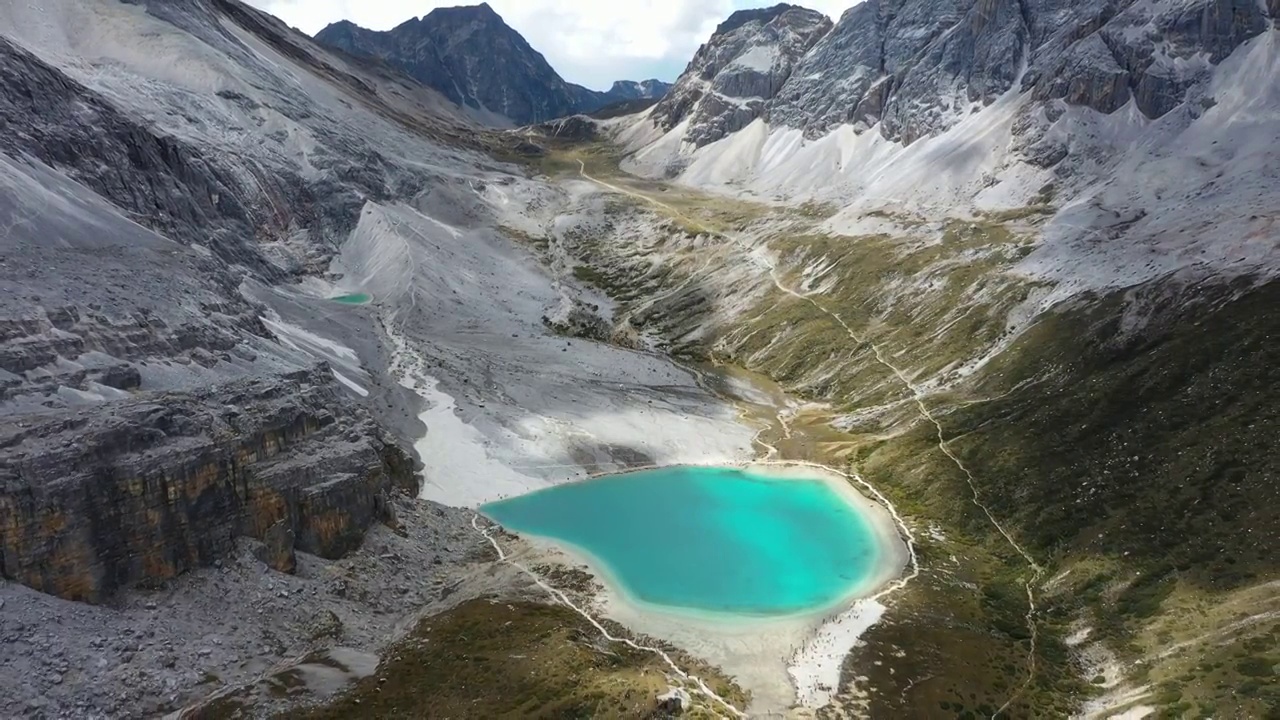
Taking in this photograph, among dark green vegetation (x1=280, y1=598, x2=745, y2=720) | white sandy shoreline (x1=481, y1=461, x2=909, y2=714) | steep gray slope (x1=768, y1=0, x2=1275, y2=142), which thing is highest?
steep gray slope (x1=768, y1=0, x2=1275, y2=142)

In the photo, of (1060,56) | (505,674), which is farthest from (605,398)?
(1060,56)

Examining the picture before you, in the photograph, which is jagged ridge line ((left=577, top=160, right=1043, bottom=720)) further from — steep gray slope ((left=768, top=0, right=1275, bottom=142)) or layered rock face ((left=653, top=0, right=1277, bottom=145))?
steep gray slope ((left=768, top=0, right=1275, bottom=142))

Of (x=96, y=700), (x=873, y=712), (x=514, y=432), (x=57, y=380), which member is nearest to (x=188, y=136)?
(x=514, y=432)

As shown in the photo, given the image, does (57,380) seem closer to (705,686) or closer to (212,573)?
(212,573)

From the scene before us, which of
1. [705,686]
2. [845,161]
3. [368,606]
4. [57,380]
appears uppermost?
[845,161]

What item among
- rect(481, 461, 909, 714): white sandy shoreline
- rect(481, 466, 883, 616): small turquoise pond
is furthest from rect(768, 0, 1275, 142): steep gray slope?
rect(481, 461, 909, 714): white sandy shoreline

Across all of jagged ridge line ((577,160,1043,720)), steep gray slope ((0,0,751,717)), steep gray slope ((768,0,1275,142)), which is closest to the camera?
steep gray slope ((0,0,751,717))

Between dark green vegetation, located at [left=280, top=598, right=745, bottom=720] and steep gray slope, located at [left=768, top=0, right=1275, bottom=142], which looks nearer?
dark green vegetation, located at [left=280, top=598, right=745, bottom=720]

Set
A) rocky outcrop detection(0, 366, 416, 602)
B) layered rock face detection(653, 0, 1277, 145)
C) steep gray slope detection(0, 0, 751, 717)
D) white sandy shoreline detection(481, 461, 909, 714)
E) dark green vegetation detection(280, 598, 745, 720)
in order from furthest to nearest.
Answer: layered rock face detection(653, 0, 1277, 145)
white sandy shoreline detection(481, 461, 909, 714)
steep gray slope detection(0, 0, 751, 717)
dark green vegetation detection(280, 598, 745, 720)
rocky outcrop detection(0, 366, 416, 602)

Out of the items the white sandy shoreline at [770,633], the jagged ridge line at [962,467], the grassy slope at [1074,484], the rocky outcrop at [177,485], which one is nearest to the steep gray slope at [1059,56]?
the grassy slope at [1074,484]
